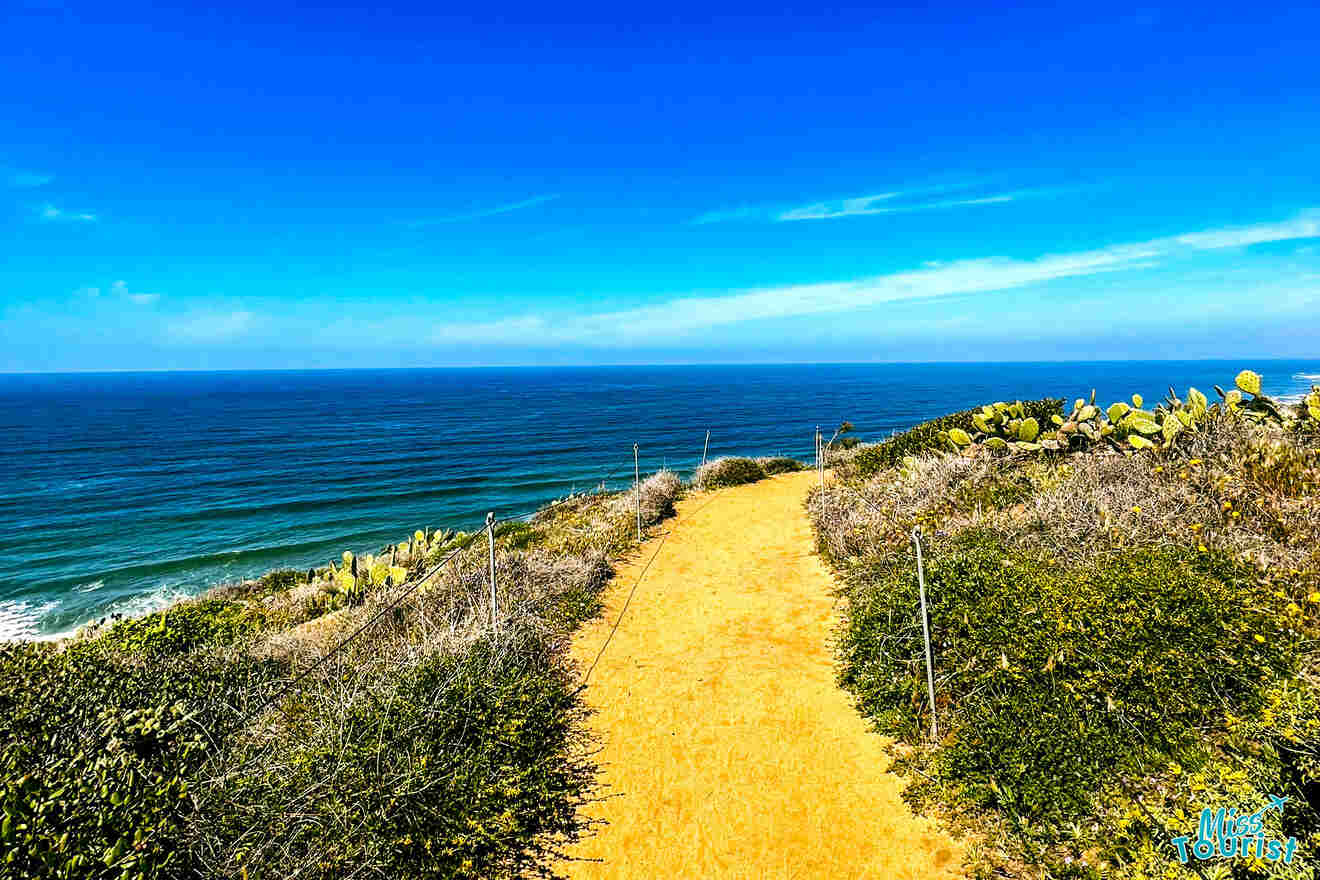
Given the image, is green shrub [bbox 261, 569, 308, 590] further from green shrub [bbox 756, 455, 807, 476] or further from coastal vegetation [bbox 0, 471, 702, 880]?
green shrub [bbox 756, 455, 807, 476]

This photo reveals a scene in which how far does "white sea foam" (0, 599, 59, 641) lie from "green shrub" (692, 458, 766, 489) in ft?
60.0

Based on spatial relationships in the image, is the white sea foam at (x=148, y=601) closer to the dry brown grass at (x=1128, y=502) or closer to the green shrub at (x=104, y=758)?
the green shrub at (x=104, y=758)

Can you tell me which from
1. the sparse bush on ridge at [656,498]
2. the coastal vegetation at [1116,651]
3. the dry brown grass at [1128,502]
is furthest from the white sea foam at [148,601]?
the coastal vegetation at [1116,651]

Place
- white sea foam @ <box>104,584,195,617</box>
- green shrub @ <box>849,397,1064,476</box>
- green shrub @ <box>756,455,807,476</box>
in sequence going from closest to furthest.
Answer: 1. green shrub @ <box>849,397,1064,476</box>
2. white sea foam @ <box>104,584,195,617</box>
3. green shrub @ <box>756,455,807,476</box>

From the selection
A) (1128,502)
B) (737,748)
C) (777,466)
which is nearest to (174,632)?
(737,748)

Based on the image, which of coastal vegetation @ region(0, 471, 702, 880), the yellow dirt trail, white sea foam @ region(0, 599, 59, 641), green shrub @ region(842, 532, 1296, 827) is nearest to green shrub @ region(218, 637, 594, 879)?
coastal vegetation @ region(0, 471, 702, 880)

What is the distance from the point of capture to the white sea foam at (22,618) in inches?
581

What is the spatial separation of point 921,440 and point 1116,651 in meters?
11.0

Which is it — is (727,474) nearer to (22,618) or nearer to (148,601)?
(148,601)

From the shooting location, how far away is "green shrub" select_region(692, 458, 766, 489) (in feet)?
65.0

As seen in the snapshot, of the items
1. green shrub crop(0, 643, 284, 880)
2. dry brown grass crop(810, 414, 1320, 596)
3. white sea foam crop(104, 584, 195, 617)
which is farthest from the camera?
white sea foam crop(104, 584, 195, 617)

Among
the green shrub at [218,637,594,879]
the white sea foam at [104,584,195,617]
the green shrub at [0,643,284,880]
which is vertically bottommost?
the white sea foam at [104,584,195,617]

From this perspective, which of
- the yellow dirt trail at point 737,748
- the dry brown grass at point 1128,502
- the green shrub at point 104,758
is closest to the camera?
the green shrub at point 104,758

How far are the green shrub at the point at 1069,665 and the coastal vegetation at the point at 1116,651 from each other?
18 mm
